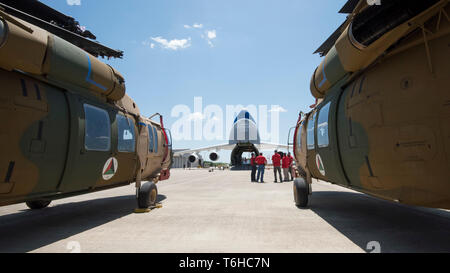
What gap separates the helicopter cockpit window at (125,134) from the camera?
5.45m

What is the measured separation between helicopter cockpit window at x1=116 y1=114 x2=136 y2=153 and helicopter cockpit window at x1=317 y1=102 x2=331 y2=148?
4.82 meters

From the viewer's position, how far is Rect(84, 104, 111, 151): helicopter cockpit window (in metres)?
4.34

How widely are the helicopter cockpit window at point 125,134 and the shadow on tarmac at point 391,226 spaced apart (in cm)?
506

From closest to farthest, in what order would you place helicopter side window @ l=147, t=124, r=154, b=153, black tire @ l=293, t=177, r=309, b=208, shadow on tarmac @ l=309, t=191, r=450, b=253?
shadow on tarmac @ l=309, t=191, r=450, b=253, black tire @ l=293, t=177, r=309, b=208, helicopter side window @ l=147, t=124, r=154, b=153

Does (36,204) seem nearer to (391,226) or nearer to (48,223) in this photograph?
(48,223)

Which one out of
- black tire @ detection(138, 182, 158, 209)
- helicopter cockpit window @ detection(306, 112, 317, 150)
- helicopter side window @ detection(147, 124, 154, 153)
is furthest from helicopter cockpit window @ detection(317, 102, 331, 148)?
helicopter side window @ detection(147, 124, 154, 153)

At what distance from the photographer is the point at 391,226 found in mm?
4152

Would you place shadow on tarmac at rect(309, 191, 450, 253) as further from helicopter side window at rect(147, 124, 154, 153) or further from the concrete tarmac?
helicopter side window at rect(147, 124, 154, 153)

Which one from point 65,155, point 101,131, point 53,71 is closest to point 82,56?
point 53,71

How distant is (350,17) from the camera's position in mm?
3227

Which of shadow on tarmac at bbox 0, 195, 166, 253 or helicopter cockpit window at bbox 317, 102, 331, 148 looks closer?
shadow on tarmac at bbox 0, 195, 166, 253

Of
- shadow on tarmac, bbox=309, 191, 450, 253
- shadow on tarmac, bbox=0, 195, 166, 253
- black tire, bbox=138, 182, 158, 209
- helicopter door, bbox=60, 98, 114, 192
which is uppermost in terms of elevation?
helicopter door, bbox=60, 98, 114, 192

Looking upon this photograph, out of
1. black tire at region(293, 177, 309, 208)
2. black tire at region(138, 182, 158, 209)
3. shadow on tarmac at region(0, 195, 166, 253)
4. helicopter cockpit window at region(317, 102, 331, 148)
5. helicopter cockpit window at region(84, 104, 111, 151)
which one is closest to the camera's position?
shadow on tarmac at region(0, 195, 166, 253)
